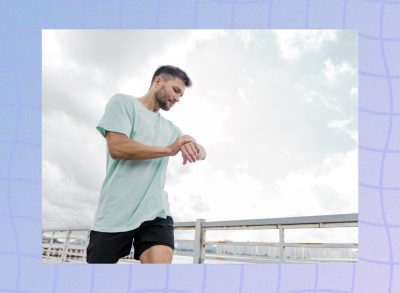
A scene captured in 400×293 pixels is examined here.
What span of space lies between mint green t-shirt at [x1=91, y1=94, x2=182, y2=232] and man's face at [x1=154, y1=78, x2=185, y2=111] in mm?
49

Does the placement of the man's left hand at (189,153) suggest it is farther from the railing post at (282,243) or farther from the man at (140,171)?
the railing post at (282,243)

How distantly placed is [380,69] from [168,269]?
113 cm

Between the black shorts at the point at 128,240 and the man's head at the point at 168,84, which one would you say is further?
the man's head at the point at 168,84

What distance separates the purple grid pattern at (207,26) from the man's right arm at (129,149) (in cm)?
28

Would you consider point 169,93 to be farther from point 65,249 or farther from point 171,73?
point 65,249

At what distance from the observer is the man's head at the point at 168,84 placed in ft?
6.13

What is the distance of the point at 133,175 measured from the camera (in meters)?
1.82

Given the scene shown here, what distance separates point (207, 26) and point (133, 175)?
63 centimetres

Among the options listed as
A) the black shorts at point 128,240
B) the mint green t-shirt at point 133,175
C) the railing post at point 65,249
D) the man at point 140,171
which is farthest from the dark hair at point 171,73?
the railing post at point 65,249

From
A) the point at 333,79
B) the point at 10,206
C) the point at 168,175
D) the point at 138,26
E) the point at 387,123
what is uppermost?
the point at 138,26

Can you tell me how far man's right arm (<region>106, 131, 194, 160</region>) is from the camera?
180cm

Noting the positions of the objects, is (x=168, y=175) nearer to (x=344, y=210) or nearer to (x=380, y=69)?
(x=344, y=210)

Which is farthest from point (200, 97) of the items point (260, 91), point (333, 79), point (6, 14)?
point (6, 14)

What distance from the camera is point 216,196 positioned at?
1859mm
